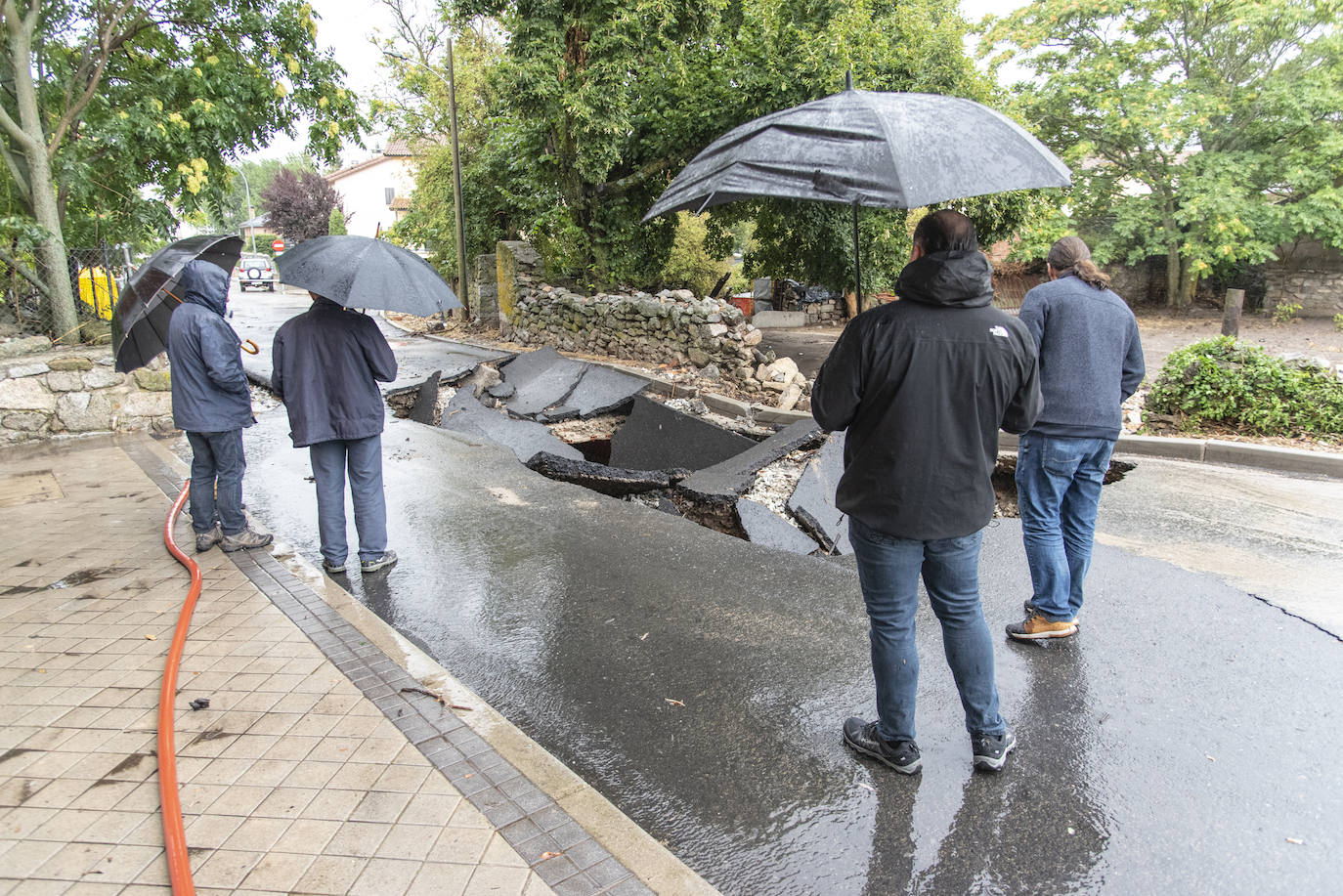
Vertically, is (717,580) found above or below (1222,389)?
below

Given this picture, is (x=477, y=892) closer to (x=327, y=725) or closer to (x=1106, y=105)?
(x=327, y=725)

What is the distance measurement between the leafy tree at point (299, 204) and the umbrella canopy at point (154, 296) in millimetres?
42425

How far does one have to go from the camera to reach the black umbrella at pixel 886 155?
2619mm

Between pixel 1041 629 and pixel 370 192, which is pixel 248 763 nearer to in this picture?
pixel 1041 629

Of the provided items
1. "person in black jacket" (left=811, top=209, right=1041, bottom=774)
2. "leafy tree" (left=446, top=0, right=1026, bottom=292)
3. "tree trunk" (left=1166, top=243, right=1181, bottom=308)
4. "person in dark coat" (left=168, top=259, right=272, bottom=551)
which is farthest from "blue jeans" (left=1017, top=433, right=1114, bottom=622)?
"tree trunk" (left=1166, top=243, right=1181, bottom=308)

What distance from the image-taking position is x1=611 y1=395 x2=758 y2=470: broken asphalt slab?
817 cm

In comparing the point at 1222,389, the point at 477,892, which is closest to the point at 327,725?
the point at 477,892

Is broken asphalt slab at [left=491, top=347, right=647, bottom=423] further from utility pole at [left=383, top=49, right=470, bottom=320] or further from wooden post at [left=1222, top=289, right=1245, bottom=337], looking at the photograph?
wooden post at [left=1222, top=289, right=1245, bottom=337]

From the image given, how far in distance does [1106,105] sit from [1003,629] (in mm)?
21367

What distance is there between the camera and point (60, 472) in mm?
7148

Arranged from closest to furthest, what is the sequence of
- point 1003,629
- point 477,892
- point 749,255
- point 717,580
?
point 477,892
point 1003,629
point 717,580
point 749,255

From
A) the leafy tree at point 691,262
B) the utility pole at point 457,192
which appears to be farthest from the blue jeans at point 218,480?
the leafy tree at point 691,262

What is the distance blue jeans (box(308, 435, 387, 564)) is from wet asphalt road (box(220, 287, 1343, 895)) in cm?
24

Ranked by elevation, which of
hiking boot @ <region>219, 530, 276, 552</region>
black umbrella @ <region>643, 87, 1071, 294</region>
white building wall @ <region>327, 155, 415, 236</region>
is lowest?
hiking boot @ <region>219, 530, 276, 552</region>
